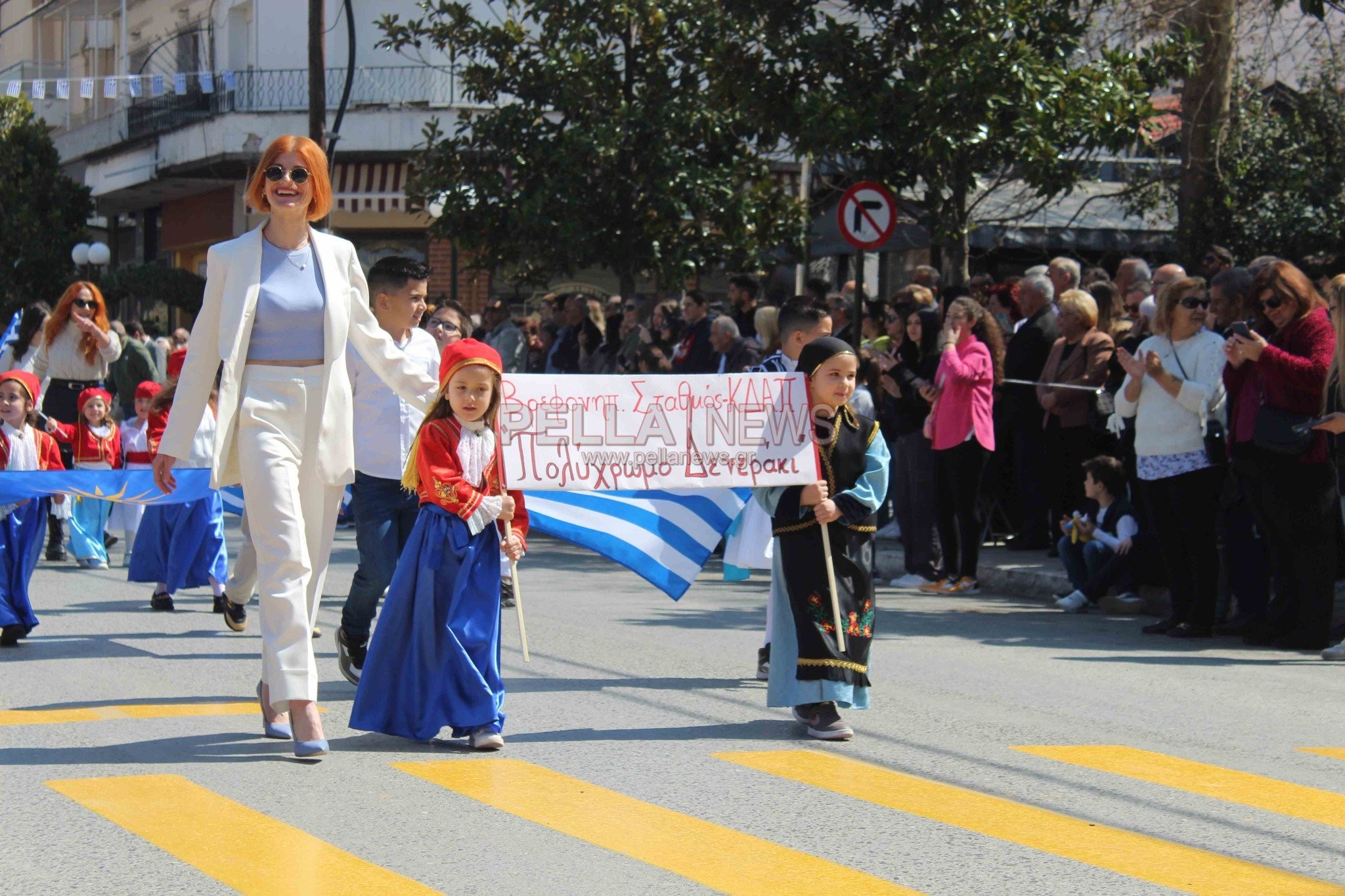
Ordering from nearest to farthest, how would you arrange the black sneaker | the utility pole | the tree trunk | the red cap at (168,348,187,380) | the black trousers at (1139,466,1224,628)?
the black sneaker
the black trousers at (1139,466,1224,628)
the red cap at (168,348,187,380)
the tree trunk
the utility pole

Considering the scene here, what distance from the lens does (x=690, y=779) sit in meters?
6.16

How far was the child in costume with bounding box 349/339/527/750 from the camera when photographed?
6598mm

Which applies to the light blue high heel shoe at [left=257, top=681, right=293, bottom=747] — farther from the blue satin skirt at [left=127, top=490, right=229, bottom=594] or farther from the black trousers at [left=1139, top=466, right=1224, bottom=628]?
the black trousers at [left=1139, top=466, right=1224, bottom=628]

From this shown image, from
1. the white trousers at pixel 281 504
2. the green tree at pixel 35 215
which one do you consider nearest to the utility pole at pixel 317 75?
the white trousers at pixel 281 504

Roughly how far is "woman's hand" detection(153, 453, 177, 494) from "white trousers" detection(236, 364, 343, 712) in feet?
0.95

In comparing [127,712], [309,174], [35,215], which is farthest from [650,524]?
[35,215]

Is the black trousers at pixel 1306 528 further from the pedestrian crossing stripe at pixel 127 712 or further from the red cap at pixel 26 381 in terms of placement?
the red cap at pixel 26 381

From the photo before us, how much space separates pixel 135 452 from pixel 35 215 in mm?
31807

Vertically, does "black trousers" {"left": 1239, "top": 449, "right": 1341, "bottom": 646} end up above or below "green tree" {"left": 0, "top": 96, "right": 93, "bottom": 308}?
below

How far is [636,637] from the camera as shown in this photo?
9.73m

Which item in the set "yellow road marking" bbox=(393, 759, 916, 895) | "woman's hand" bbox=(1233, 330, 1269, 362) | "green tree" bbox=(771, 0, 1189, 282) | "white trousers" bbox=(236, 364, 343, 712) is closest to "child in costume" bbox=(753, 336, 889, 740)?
"yellow road marking" bbox=(393, 759, 916, 895)

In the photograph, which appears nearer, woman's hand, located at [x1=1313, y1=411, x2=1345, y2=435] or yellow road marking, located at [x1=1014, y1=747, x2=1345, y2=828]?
yellow road marking, located at [x1=1014, y1=747, x2=1345, y2=828]

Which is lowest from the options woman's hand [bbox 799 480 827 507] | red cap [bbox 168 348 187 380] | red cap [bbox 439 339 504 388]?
woman's hand [bbox 799 480 827 507]

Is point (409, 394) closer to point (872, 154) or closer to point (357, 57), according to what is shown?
point (872, 154)
